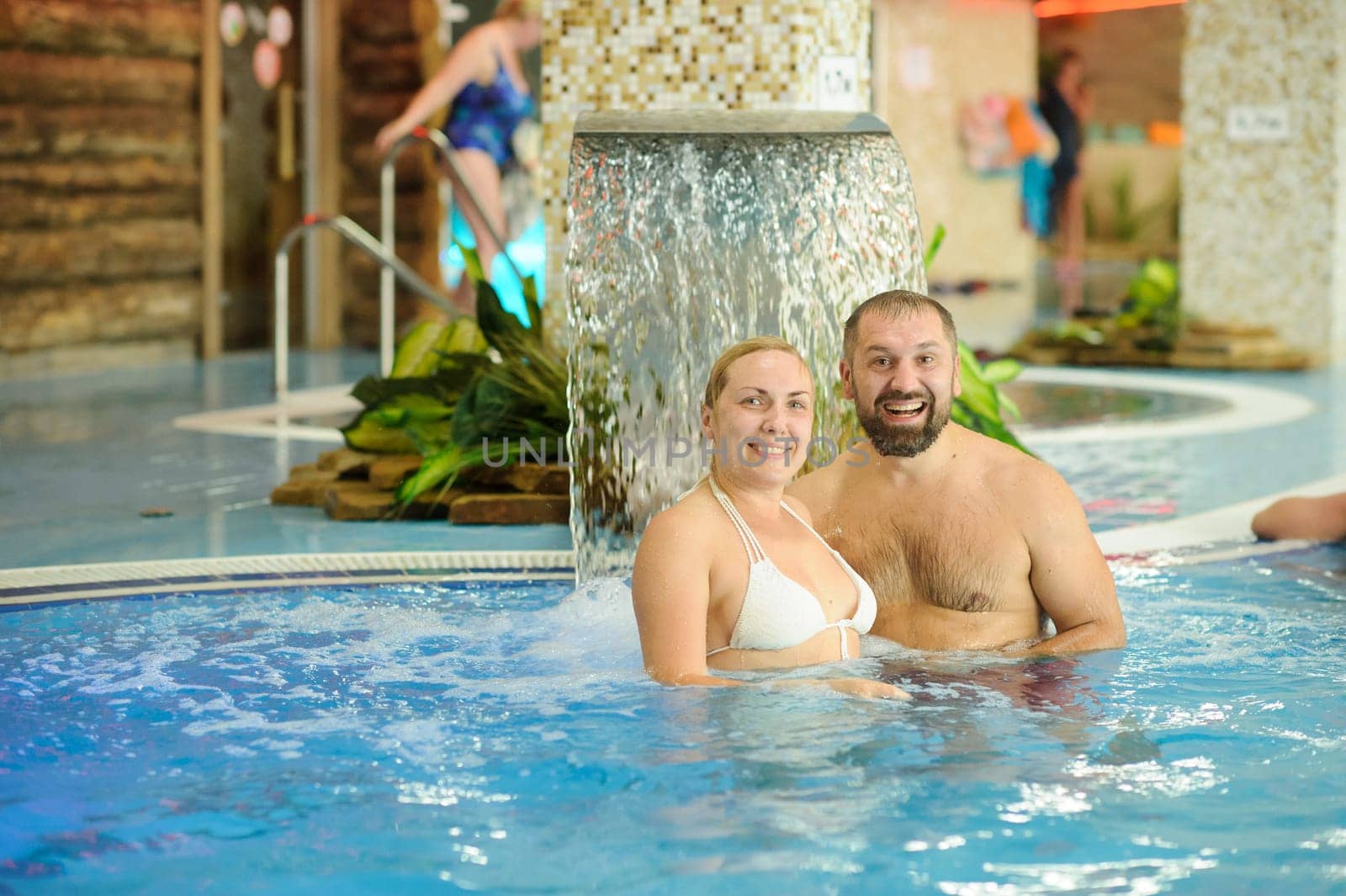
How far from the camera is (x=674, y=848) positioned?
2488mm

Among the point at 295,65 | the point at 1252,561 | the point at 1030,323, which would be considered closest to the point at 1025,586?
the point at 1252,561

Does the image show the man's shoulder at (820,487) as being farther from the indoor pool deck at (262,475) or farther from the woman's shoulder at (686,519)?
the indoor pool deck at (262,475)

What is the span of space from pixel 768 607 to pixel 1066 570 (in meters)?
0.67

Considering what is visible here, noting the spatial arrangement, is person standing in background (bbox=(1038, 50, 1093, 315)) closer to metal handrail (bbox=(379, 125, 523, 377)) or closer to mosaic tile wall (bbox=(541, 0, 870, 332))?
metal handrail (bbox=(379, 125, 523, 377))

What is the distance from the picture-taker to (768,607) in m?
3.09

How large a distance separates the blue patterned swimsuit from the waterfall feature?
5.38 metres

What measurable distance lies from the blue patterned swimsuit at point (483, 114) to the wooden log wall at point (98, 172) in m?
1.80

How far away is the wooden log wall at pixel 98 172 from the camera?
938cm

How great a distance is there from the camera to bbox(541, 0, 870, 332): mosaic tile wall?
5.47 metres

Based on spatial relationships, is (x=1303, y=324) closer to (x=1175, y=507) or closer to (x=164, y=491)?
(x=1175, y=507)

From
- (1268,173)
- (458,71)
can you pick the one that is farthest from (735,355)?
(1268,173)

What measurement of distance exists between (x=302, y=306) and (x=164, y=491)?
6121 millimetres

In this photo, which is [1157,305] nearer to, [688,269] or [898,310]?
[688,269]

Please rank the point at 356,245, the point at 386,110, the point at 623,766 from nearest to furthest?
the point at 623,766
the point at 356,245
the point at 386,110
